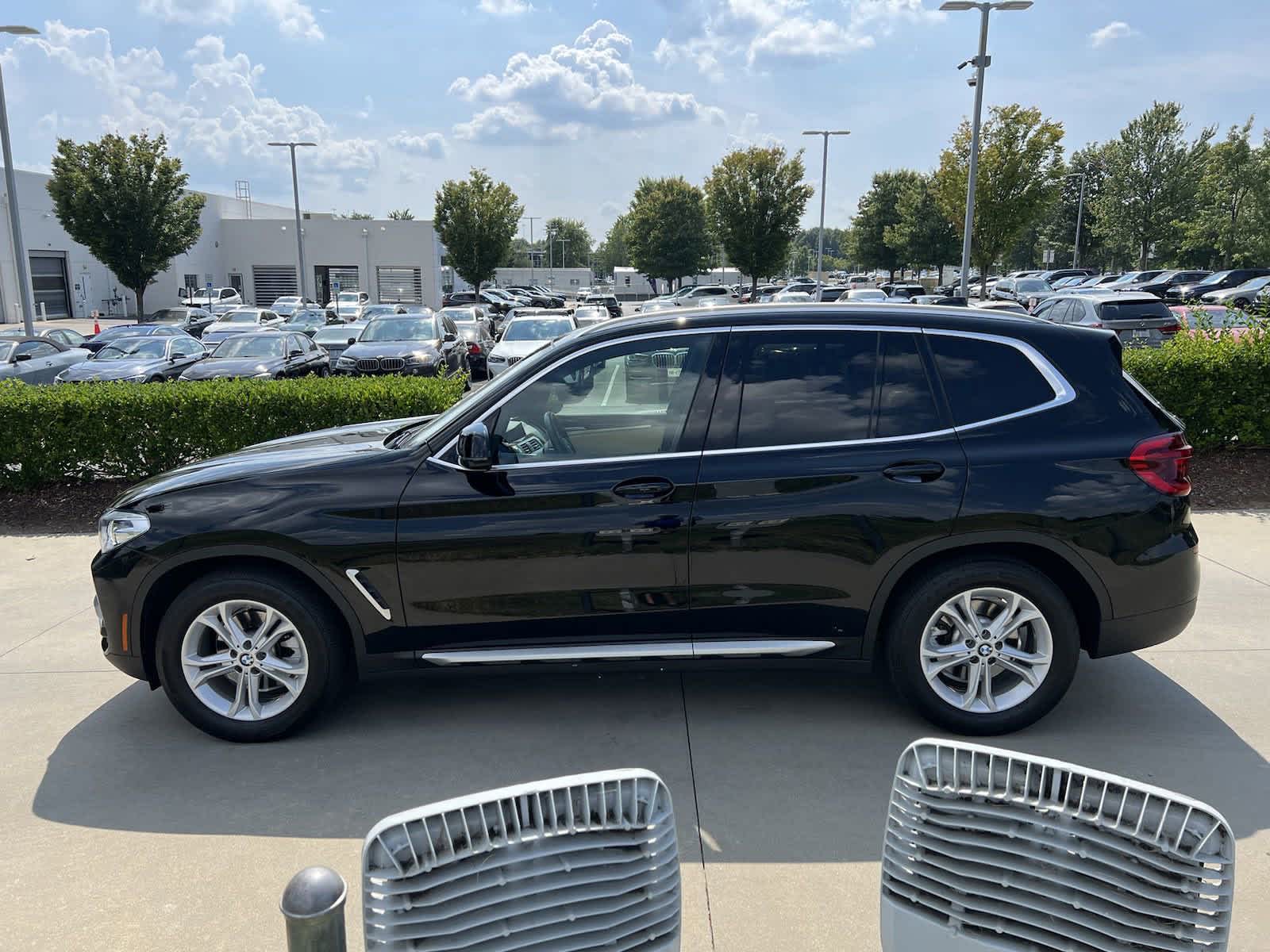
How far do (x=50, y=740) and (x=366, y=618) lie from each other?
5.31 ft

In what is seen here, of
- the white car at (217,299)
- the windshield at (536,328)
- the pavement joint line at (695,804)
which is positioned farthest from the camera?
the white car at (217,299)

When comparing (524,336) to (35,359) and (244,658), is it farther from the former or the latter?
(244,658)

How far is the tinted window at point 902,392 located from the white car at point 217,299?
149ft

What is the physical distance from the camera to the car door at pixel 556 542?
425 cm

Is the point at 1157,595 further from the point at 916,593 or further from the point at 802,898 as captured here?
the point at 802,898

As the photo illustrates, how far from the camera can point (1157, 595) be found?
432 cm

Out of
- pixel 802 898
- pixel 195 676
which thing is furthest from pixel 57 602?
pixel 802 898

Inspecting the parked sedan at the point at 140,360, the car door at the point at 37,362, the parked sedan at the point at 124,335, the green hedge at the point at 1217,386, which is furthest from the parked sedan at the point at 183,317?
the green hedge at the point at 1217,386

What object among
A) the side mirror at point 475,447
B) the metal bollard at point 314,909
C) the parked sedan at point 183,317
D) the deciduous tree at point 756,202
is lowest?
the parked sedan at point 183,317

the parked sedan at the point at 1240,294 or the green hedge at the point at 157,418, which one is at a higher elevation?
the parked sedan at the point at 1240,294

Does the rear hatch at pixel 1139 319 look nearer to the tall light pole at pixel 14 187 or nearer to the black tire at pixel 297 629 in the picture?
the black tire at pixel 297 629

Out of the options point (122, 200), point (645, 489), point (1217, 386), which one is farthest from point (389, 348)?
point (122, 200)

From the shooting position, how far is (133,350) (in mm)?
20453

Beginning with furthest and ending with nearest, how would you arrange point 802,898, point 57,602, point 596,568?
point 57,602 < point 596,568 < point 802,898
